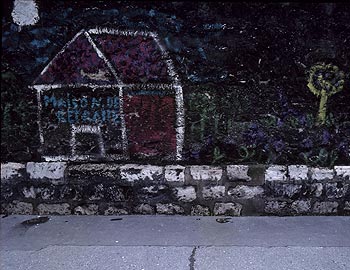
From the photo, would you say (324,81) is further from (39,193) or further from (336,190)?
(39,193)

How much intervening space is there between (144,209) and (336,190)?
1.76m

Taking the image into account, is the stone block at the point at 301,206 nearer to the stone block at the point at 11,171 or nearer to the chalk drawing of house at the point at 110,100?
the chalk drawing of house at the point at 110,100

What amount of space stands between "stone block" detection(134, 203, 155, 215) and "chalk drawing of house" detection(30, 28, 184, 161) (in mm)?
466

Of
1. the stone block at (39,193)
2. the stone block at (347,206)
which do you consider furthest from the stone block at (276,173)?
the stone block at (39,193)

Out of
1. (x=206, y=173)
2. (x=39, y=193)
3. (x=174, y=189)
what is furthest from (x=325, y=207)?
(x=39, y=193)

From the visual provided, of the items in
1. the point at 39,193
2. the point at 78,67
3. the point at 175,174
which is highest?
the point at 78,67

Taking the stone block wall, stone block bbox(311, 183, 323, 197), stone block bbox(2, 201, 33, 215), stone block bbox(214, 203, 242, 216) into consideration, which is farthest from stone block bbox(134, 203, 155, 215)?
stone block bbox(311, 183, 323, 197)

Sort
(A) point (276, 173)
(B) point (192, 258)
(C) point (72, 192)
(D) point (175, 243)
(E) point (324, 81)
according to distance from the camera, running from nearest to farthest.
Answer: (B) point (192, 258) → (D) point (175, 243) → (E) point (324, 81) → (A) point (276, 173) → (C) point (72, 192)

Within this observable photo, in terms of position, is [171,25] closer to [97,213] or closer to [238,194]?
[238,194]

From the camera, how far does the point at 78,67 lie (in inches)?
124

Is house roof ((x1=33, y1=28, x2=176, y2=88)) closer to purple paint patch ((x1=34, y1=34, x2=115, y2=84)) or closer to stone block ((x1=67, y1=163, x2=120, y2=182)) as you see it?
purple paint patch ((x1=34, y1=34, x2=115, y2=84))

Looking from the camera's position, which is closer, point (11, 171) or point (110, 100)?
point (110, 100)

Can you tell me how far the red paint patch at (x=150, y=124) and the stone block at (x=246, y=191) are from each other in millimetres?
653

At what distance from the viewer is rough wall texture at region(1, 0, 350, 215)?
3059mm
